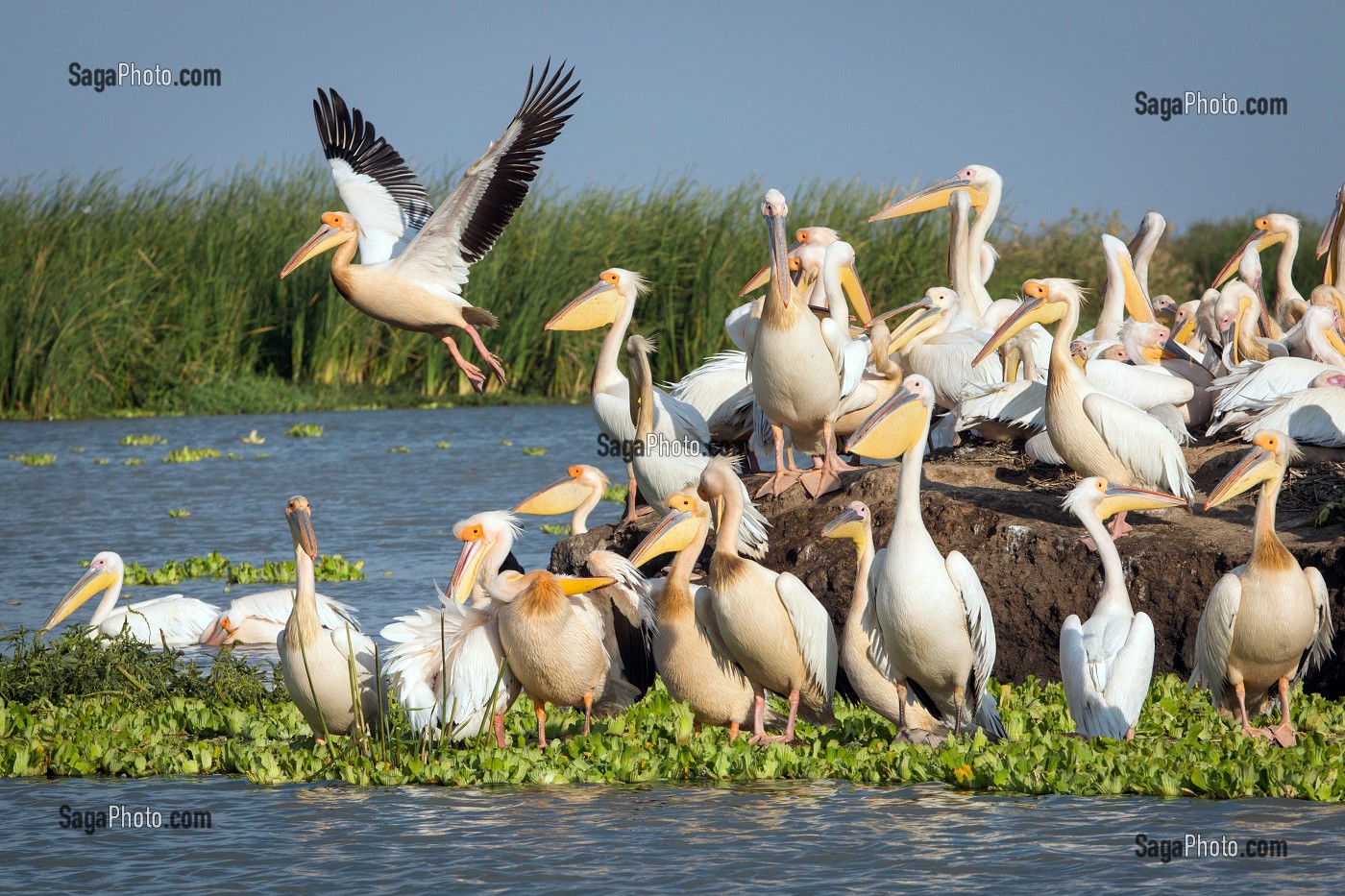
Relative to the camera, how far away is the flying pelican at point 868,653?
5.76m

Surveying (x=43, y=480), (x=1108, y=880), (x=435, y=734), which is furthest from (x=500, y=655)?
(x=43, y=480)

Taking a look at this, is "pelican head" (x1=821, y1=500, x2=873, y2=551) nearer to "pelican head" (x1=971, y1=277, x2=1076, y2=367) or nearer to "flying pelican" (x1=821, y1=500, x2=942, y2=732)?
"flying pelican" (x1=821, y1=500, x2=942, y2=732)

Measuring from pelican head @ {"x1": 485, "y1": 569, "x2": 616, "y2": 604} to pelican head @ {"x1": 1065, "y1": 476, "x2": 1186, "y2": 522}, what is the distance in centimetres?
172

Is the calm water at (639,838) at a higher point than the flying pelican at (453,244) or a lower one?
lower

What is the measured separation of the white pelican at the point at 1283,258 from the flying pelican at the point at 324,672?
717 cm

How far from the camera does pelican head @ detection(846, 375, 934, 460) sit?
235 inches

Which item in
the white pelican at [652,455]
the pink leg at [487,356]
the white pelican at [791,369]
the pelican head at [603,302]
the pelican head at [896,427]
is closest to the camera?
the pelican head at [896,427]

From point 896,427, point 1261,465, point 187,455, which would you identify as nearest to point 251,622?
point 896,427

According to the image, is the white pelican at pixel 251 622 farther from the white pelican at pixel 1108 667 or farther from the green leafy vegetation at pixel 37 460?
the green leafy vegetation at pixel 37 460

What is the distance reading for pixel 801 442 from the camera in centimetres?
820

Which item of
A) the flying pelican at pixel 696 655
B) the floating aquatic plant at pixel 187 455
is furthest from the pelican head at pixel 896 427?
the floating aquatic plant at pixel 187 455

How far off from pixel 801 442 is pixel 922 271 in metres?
12.6

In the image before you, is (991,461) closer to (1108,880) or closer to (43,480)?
(1108,880)

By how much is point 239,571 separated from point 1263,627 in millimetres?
6454
